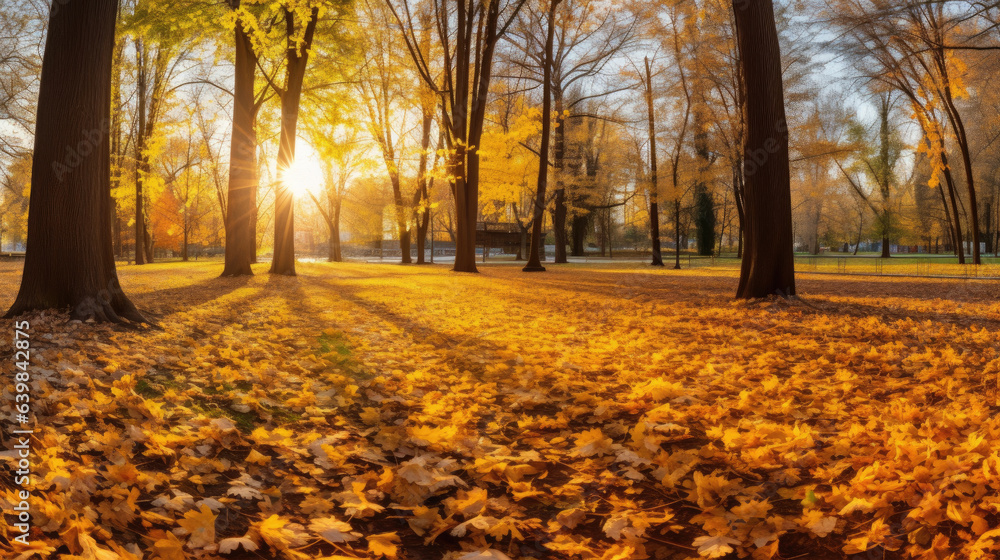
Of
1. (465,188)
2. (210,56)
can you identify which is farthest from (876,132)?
(210,56)

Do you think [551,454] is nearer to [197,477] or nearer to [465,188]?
[197,477]

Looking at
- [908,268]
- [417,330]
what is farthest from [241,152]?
[908,268]

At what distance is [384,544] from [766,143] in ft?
28.2

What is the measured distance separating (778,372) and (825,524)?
9.30 ft

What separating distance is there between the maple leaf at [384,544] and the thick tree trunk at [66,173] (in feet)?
16.6

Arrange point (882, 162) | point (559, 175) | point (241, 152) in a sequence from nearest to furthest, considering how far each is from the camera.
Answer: point (241, 152), point (559, 175), point (882, 162)

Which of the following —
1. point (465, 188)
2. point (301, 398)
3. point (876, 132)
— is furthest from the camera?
point (876, 132)

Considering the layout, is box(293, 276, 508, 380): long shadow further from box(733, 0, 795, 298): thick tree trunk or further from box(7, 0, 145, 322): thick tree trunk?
box(733, 0, 795, 298): thick tree trunk

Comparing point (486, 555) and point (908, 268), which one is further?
point (908, 268)

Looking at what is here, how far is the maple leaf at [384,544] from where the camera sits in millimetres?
2033

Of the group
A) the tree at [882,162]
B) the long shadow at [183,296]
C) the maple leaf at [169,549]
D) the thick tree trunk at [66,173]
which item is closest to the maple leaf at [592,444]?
the maple leaf at [169,549]

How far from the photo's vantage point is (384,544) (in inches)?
82.4

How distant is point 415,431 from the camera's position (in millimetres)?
3268

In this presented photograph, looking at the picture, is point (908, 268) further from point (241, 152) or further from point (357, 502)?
point (357, 502)
